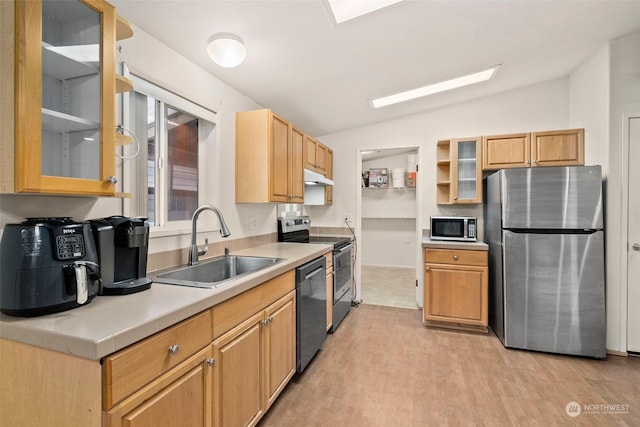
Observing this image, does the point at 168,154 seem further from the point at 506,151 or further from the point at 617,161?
the point at 617,161

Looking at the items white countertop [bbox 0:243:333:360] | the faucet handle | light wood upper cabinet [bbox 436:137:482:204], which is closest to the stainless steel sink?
the faucet handle

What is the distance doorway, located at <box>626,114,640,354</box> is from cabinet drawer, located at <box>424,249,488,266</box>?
3.68 ft

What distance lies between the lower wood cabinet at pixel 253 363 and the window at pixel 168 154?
2.90 feet

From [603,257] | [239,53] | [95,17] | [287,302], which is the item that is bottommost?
[287,302]

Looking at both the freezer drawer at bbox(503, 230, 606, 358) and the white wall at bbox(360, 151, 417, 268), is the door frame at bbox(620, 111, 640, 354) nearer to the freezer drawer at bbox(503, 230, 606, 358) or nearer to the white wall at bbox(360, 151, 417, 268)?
the freezer drawer at bbox(503, 230, 606, 358)

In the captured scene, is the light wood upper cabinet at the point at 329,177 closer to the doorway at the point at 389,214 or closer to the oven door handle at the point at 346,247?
the oven door handle at the point at 346,247

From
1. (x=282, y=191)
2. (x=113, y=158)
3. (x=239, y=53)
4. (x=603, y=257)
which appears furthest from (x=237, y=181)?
(x=603, y=257)

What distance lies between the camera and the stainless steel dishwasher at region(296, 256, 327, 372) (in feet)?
6.93

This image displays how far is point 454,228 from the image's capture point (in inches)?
131

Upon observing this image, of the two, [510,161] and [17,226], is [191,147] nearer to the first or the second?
[17,226]

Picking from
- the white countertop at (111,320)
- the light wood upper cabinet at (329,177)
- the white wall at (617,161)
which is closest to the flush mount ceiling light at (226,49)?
the white countertop at (111,320)

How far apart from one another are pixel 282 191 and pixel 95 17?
5.41 ft

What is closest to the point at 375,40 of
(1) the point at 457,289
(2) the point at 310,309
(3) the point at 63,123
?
(3) the point at 63,123

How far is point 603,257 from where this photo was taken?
2566mm
